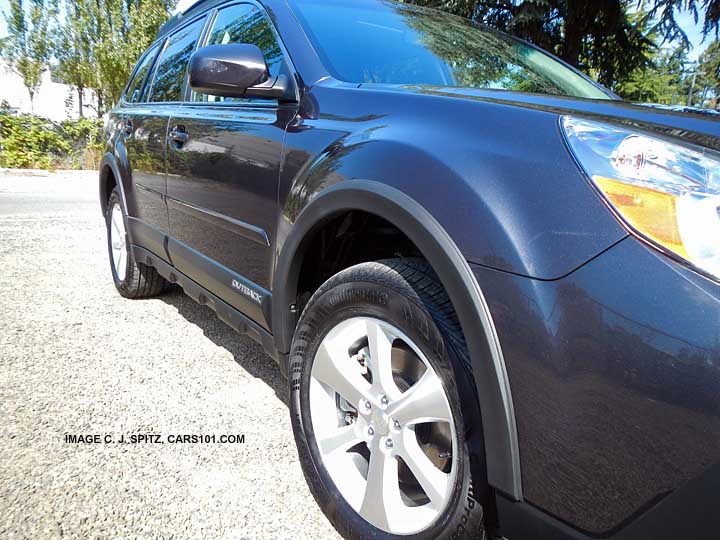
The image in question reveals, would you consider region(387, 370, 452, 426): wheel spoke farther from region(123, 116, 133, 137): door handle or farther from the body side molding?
region(123, 116, 133, 137): door handle

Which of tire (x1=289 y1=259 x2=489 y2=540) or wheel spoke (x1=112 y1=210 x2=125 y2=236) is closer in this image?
tire (x1=289 y1=259 x2=489 y2=540)

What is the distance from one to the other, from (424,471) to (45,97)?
45.1 meters

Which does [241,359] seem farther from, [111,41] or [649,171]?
[111,41]

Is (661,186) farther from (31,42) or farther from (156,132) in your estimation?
(31,42)

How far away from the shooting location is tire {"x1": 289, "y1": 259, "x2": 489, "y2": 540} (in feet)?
4.18

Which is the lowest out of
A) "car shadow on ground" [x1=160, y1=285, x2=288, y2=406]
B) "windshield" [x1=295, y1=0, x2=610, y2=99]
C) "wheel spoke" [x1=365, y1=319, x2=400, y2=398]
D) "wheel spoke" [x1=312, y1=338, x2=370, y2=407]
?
"car shadow on ground" [x1=160, y1=285, x2=288, y2=406]

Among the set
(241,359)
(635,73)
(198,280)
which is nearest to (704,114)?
(198,280)

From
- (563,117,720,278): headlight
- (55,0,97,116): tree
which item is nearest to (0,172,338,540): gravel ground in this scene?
(563,117,720,278): headlight

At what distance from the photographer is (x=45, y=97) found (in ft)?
127

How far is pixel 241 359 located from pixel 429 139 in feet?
6.54

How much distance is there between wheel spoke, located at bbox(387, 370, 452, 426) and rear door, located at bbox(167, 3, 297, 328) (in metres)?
0.79

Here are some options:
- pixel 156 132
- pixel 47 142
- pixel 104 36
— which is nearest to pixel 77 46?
pixel 104 36

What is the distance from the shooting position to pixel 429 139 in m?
1.36

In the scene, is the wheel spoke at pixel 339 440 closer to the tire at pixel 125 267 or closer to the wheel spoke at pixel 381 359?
the wheel spoke at pixel 381 359
